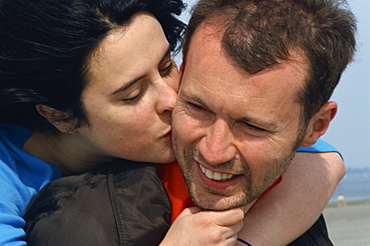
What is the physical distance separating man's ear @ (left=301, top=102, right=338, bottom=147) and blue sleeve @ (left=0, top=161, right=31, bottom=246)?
1.46 metres

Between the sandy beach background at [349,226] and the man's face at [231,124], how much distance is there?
765cm

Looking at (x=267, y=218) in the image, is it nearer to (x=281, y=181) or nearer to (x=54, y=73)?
(x=281, y=181)

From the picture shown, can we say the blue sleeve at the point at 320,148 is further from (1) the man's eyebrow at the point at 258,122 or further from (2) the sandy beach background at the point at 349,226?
(2) the sandy beach background at the point at 349,226

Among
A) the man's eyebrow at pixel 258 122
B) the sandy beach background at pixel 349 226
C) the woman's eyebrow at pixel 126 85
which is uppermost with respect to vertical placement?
the man's eyebrow at pixel 258 122

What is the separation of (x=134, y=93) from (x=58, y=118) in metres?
0.52

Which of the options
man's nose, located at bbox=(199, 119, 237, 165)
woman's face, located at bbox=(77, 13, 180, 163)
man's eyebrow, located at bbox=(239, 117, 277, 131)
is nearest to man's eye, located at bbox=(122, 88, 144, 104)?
woman's face, located at bbox=(77, 13, 180, 163)

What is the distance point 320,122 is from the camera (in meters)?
2.82

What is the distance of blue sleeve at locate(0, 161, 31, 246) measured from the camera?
247 centimetres

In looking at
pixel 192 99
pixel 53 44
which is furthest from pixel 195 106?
pixel 53 44

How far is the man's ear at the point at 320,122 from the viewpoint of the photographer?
2.75 metres

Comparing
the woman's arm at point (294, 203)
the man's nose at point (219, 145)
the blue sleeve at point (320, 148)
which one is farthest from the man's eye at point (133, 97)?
the blue sleeve at point (320, 148)

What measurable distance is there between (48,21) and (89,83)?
375 millimetres

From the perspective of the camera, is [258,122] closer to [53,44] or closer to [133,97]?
[133,97]

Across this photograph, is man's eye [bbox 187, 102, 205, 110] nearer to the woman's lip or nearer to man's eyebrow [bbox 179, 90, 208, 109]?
man's eyebrow [bbox 179, 90, 208, 109]
